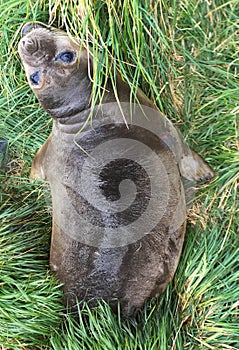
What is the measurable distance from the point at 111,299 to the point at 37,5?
126cm

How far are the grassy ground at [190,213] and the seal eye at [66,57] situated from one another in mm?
183

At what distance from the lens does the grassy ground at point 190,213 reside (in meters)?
2.25

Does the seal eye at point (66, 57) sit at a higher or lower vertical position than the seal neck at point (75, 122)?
higher

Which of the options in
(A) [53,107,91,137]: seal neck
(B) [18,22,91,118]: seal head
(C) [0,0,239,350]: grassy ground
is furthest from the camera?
(C) [0,0,239,350]: grassy ground

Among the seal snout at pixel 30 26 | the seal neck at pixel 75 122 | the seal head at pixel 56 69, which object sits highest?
the seal snout at pixel 30 26

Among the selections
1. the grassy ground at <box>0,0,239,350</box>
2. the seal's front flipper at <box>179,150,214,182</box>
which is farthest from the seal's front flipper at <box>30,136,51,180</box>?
the seal's front flipper at <box>179,150,214,182</box>

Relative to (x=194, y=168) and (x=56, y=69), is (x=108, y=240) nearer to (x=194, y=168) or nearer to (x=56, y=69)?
(x=194, y=168)

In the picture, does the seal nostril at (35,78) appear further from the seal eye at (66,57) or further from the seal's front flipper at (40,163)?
the seal's front flipper at (40,163)

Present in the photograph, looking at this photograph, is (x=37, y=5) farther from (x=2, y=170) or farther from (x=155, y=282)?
(x=155, y=282)

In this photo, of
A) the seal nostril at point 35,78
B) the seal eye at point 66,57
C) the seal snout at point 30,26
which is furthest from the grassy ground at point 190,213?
the seal nostril at point 35,78

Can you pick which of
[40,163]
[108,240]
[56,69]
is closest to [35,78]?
[56,69]

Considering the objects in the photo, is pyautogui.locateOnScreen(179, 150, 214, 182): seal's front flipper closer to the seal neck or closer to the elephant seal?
the elephant seal

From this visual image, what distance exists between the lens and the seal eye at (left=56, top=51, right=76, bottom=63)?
1.99m

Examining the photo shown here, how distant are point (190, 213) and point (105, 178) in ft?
2.03
